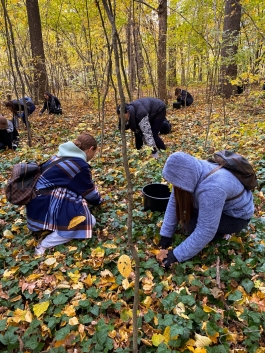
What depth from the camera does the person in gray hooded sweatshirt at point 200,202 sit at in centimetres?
203

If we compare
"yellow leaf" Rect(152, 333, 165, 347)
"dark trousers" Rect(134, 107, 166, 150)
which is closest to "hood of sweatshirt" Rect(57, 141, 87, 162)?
"yellow leaf" Rect(152, 333, 165, 347)

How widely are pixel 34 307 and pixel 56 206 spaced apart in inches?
40.4

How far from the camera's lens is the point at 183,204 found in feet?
7.44

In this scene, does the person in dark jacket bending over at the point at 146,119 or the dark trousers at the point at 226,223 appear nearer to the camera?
the dark trousers at the point at 226,223

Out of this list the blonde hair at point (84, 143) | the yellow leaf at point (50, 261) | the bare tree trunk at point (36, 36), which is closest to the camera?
the yellow leaf at point (50, 261)

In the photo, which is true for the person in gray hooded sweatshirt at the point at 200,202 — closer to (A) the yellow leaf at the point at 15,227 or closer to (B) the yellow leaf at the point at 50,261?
(B) the yellow leaf at the point at 50,261

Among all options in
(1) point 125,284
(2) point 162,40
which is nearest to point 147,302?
(1) point 125,284

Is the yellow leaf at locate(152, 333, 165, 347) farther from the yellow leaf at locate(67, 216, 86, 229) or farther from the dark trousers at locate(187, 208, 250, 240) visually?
the yellow leaf at locate(67, 216, 86, 229)

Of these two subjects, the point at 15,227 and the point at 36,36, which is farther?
the point at 36,36

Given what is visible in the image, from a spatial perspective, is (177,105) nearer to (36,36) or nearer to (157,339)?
(36,36)

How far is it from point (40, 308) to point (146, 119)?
3623 mm

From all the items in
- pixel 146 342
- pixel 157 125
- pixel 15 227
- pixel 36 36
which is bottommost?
pixel 146 342

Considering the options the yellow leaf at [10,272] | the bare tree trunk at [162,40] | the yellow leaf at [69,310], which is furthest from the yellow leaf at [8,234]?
the bare tree trunk at [162,40]

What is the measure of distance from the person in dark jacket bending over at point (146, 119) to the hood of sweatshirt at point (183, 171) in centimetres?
268
